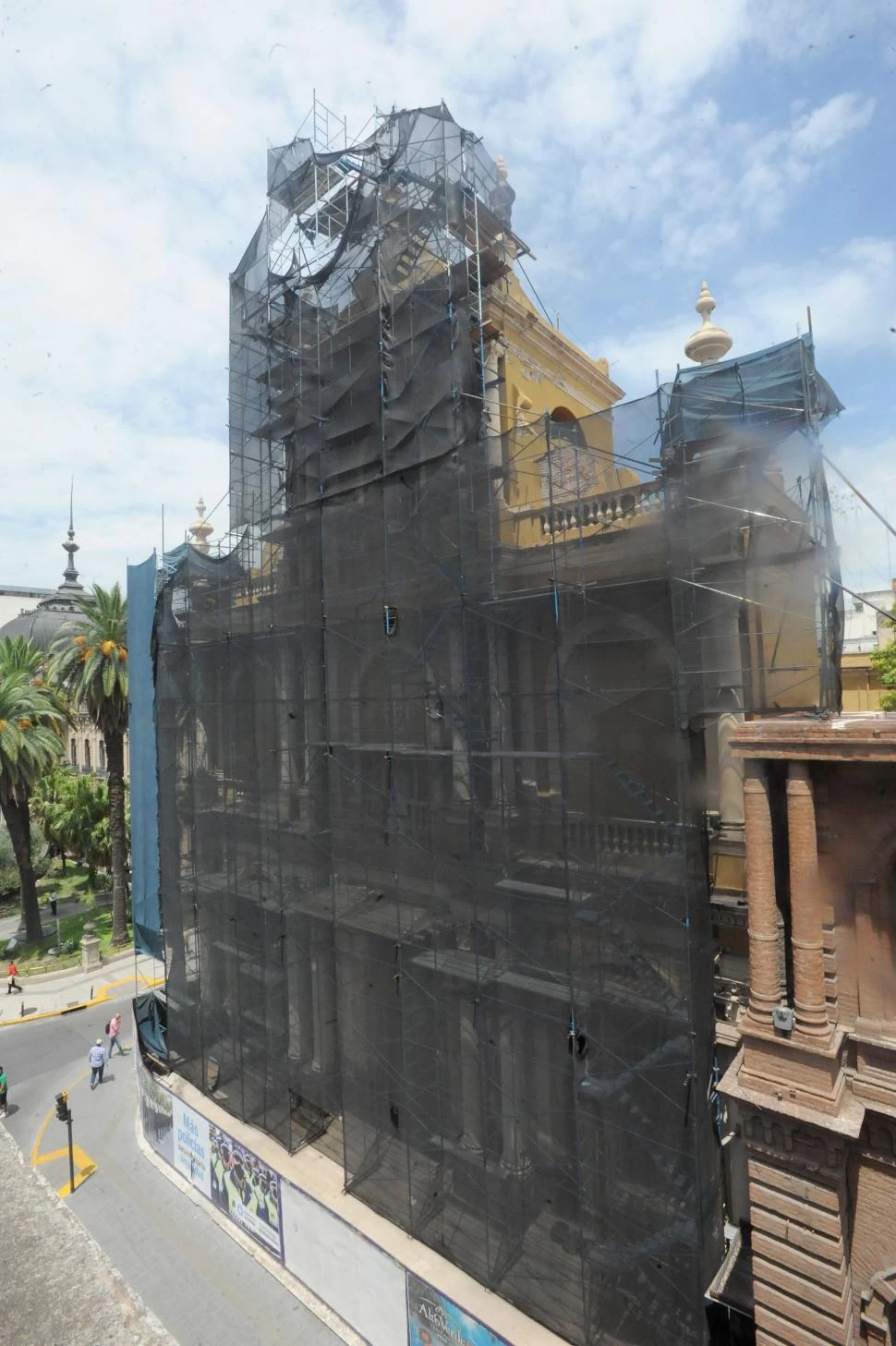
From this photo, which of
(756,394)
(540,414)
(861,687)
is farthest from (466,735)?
(861,687)

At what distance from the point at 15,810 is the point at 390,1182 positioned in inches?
1033

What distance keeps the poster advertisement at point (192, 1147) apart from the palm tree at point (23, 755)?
18.7 metres

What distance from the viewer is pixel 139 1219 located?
52.5 feet

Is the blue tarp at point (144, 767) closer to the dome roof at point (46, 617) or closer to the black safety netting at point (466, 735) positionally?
the black safety netting at point (466, 735)

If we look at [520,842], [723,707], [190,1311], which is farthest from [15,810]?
[723,707]

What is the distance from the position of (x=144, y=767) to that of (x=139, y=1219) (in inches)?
447

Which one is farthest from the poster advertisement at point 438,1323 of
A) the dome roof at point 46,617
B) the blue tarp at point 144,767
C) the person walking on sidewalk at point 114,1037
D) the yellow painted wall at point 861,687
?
the dome roof at point 46,617

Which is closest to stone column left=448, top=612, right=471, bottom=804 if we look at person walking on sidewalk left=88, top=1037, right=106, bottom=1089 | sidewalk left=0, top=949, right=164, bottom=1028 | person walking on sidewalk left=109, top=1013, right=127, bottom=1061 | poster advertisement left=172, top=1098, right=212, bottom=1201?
poster advertisement left=172, top=1098, right=212, bottom=1201

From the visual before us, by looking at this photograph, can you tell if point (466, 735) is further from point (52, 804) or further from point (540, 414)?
point (52, 804)

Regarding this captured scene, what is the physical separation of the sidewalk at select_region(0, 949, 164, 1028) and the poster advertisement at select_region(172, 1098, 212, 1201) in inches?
347

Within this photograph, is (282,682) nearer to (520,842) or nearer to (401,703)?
(401,703)

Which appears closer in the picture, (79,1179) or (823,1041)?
(823,1041)

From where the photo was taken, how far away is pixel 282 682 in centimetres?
1681

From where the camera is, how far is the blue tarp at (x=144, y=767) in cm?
2209
